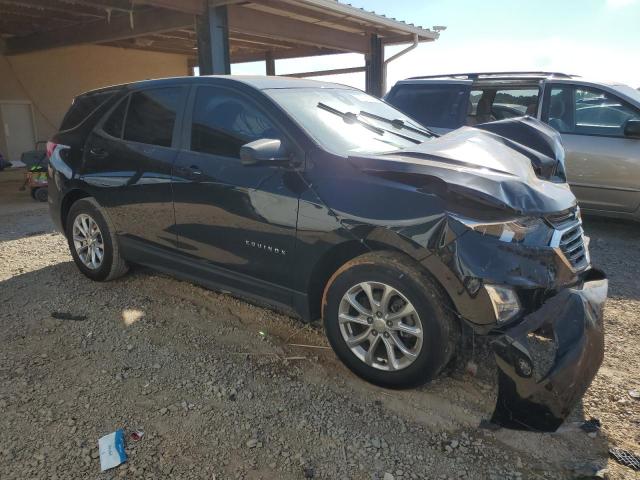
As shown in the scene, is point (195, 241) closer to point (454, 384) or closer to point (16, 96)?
point (454, 384)

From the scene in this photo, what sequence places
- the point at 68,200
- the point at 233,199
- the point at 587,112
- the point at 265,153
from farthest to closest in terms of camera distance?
the point at 587,112, the point at 68,200, the point at 233,199, the point at 265,153

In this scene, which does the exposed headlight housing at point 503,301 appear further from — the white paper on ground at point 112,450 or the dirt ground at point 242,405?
the white paper on ground at point 112,450

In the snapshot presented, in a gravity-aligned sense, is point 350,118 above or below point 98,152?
above

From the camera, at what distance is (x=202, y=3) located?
8.22 meters

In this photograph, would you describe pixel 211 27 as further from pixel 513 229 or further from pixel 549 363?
pixel 549 363

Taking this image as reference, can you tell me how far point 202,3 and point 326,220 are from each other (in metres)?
6.83

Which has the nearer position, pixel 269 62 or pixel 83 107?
pixel 83 107

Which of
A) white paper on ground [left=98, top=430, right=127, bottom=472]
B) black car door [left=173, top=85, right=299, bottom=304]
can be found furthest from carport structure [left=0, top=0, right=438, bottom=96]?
white paper on ground [left=98, top=430, right=127, bottom=472]

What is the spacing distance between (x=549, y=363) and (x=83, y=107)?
4.31 meters

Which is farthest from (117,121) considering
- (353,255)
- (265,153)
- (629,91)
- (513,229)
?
(629,91)

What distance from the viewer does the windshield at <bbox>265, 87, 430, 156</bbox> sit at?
10.3ft

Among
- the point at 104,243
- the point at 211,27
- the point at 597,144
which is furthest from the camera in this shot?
the point at 211,27

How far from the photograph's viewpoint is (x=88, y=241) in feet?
14.7

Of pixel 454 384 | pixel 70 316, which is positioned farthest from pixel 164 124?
pixel 454 384
